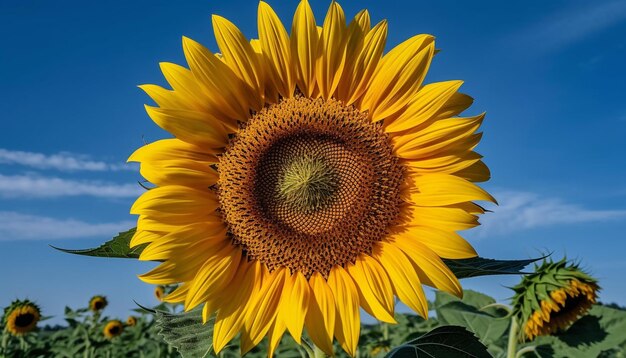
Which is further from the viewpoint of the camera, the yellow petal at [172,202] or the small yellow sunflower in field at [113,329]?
the small yellow sunflower in field at [113,329]

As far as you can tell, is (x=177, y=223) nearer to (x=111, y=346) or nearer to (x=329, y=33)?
(x=329, y=33)

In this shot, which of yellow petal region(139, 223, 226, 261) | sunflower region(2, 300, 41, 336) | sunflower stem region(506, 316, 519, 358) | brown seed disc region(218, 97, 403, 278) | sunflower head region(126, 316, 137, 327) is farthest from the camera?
sunflower head region(126, 316, 137, 327)

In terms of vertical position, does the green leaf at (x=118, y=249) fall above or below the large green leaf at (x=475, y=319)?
above

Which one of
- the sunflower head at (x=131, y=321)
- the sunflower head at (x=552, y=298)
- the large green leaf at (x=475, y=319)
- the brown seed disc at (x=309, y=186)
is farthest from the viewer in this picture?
the sunflower head at (x=131, y=321)

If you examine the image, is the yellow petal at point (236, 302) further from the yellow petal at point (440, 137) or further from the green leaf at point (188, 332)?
Result: the yellow petal at point (440, 137)

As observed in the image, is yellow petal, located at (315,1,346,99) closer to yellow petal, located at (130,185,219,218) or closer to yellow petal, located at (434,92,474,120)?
yellow petal, located at (434,92,474,120)

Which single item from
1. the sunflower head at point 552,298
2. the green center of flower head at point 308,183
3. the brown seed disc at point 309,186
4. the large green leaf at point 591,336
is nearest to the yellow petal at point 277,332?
the brown seed disc at point 309,186

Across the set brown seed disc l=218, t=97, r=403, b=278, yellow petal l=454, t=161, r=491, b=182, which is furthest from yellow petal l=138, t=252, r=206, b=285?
yellow petal l=454, t=161, r=491, b=182

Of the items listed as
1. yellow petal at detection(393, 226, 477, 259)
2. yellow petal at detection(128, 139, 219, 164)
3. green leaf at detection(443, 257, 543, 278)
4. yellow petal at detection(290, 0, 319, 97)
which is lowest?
green leaf at detection(443, 257, 543, 278)
